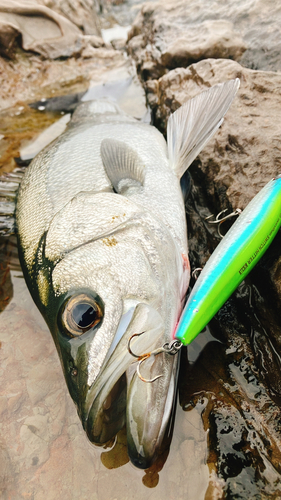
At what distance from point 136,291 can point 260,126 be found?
1.67m

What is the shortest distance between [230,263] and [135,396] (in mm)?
856

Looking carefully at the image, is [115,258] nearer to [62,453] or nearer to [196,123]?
[62,453]

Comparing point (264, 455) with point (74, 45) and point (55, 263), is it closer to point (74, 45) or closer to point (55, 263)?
point (55, 263)

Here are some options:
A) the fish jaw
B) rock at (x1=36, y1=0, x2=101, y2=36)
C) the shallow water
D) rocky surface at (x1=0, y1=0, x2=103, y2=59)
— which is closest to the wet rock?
rocky surface at (x1=0, y1=0, x2=103, y2=59)

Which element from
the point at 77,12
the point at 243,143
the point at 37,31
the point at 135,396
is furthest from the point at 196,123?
the point at 77,12

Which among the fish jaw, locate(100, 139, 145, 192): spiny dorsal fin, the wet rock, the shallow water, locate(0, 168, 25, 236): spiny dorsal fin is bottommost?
the shallow water

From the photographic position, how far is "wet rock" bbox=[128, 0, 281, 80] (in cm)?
366

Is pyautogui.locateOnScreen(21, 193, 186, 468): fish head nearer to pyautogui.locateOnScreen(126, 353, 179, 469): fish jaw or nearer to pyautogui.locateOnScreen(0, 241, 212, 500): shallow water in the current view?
pyautogui.locateOnScreen(126, 353, 179, 469): fish jaw

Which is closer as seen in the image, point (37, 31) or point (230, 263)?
point (230, 263)

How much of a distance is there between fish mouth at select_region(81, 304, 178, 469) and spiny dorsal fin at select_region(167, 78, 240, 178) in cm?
152

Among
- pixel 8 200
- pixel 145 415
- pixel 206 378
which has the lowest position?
pixel 8 200

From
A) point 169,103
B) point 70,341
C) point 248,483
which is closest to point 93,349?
point 70,341

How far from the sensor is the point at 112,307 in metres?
1.74

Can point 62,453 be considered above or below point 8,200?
below
